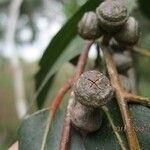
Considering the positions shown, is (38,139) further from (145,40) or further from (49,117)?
(145,40)

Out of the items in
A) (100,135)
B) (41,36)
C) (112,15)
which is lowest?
(41,36)

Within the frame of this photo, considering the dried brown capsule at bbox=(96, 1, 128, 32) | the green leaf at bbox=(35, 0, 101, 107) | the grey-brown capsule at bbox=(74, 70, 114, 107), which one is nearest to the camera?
the grey-brown capsule at bbox=(74, 70, 114, 107)

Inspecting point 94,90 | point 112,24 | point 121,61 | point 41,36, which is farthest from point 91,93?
point 41,36

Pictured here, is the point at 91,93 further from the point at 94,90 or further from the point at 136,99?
the point at 136,99

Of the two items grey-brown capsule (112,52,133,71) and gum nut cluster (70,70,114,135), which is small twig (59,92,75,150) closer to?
gum nut cluster (70,70,114,135)

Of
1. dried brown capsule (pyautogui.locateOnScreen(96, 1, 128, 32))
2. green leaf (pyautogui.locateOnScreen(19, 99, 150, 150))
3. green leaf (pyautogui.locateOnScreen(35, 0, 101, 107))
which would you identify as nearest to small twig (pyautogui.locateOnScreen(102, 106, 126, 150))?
green leaf (pyautogui.locateOnScreen(19, 99, 150, 150))

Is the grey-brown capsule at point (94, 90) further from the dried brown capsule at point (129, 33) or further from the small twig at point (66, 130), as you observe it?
the dried brown capsule at point (129, 33)

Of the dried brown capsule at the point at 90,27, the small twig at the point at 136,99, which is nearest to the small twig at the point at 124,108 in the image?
the small twig at the point at 136,99

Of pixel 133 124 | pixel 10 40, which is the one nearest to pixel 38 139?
pixel 133 124
